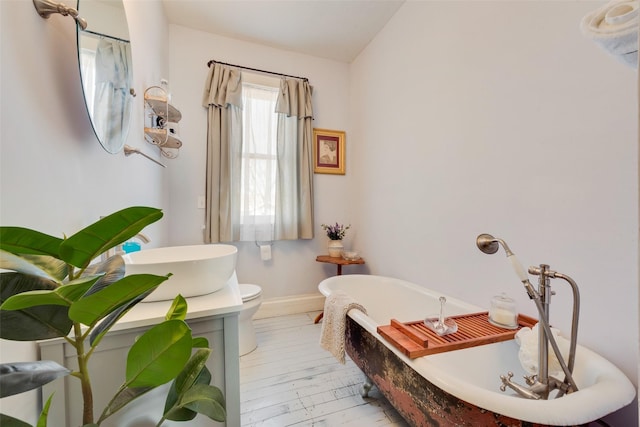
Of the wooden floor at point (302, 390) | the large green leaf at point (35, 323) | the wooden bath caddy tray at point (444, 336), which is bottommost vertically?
the wooden floor at point (302, 390)

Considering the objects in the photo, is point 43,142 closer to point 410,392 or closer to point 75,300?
point 75,300

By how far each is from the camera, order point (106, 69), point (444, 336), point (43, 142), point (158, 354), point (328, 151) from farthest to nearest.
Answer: point (328, 151)
point (444, 336)
point (106, 69)
point (43, 142)
point (158, 354)

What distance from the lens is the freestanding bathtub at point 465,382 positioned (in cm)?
69

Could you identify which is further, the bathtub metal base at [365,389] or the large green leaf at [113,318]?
the bathtub metal base at [365,389]

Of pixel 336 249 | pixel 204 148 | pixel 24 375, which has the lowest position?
pixel 336 249

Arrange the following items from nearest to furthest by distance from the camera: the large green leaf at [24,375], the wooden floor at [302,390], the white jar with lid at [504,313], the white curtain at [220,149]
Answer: the large green leaf at [24,375] < the white jar with lid at [504,313] < the wooden floor at [302,390] < the white curtain at [220,149]

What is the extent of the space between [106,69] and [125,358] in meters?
1.04

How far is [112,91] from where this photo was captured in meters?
1.01

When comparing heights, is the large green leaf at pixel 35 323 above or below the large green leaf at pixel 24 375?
above

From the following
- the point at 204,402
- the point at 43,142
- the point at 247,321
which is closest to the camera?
the point at 204,402

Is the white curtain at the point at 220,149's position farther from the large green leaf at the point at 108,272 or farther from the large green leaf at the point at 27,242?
the large green leaf at the point at 27,242

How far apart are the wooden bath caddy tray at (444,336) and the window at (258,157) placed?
163cm

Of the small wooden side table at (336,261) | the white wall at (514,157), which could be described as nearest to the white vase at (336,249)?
the small wooden side table at (336,261)

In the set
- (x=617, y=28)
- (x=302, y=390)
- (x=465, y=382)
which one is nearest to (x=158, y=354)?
(x=465, y=382)
